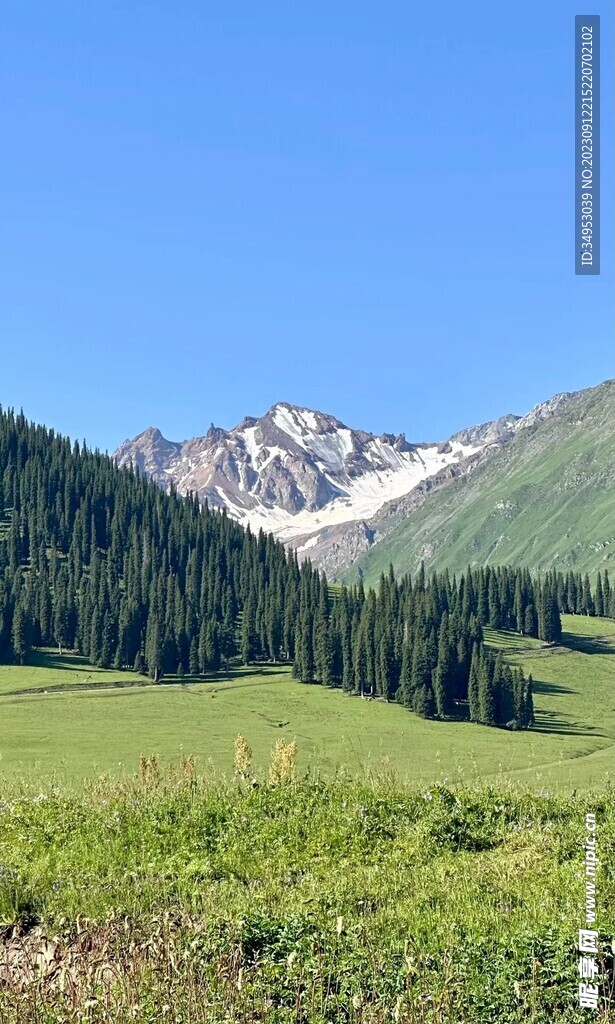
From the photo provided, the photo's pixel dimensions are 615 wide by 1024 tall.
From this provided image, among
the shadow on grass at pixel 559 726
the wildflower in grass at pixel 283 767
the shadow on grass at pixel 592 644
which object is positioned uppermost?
the wildflower in grass at pixel 283 767

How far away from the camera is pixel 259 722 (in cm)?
10675

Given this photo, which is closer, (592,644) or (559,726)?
(559,726)

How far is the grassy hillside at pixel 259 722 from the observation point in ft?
242

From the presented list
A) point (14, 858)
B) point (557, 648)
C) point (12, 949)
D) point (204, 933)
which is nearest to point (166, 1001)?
point (204, 933)

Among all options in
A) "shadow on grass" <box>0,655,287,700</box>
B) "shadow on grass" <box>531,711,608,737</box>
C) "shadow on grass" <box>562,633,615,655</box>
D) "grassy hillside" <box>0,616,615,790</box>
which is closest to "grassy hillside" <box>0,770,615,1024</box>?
"grassy hillside" <box>0,616,615,790</box>

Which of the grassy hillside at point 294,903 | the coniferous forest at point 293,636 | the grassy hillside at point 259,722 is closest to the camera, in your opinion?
the grassy hillside at point 294,903

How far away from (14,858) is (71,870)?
1497 millimetres

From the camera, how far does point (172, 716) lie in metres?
107

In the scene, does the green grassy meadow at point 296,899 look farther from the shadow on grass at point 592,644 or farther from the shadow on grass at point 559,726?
the shadow on grass at point 592,644

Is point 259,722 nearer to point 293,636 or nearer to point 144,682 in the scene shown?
point 144,682

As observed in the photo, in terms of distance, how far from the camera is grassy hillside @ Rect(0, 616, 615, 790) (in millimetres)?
73875
